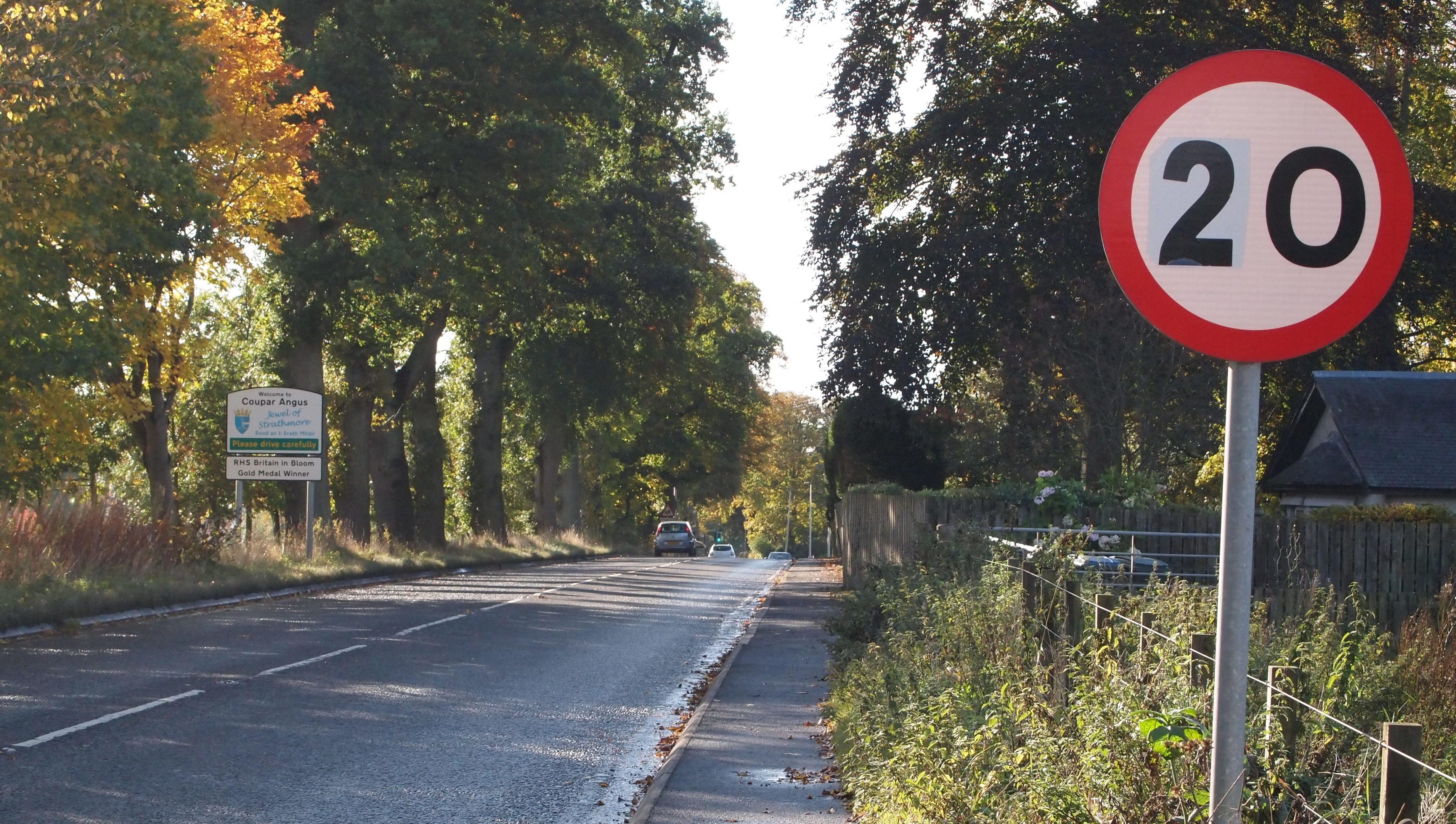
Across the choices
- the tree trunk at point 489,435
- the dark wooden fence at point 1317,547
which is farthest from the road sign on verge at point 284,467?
the tree trunk at point 489,435

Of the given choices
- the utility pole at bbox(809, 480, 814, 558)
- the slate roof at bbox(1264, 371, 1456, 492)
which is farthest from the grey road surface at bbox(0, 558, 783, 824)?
the utility pole at bbox(809, 480, 814, 558)

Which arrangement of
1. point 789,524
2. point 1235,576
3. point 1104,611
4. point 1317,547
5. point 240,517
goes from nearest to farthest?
point 1235,576 → point 1104,611 → point 1317,547 → point 240,517 → point 789,524

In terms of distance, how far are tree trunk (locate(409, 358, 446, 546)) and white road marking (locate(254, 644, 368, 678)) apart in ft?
69.1

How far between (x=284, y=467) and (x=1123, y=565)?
19008 millimetres

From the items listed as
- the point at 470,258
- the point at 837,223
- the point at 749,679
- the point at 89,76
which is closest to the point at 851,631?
the point at 749,679

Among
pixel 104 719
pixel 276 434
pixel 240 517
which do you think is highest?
pixel 276 434

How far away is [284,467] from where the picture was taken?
26.9 meters

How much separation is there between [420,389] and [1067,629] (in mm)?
32600

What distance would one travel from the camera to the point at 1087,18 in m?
26.4

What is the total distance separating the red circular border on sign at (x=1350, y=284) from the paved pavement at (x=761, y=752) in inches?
204

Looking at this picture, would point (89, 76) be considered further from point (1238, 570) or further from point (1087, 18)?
point (1087, 18)

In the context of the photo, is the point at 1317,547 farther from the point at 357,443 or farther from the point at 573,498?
the point at 573,498

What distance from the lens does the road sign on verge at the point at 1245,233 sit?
117 inches

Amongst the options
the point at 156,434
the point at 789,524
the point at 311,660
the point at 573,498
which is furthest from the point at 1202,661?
the point at 789,524
